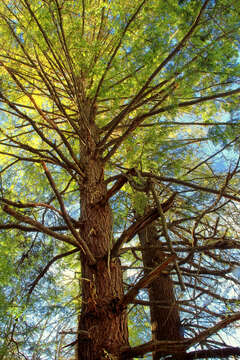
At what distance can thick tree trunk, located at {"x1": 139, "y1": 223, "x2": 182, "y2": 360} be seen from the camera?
3576mm

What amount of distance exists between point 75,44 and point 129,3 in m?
0.71

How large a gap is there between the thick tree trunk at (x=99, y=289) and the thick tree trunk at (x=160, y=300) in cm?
79

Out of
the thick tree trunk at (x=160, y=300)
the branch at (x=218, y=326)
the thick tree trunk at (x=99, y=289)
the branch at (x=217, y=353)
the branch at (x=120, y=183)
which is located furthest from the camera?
the thick tree trunk at (x=160, y=300)

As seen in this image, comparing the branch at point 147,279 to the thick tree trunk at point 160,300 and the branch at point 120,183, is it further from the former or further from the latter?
the thick tree trunk at point 160,300

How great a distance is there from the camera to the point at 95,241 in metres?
2.55

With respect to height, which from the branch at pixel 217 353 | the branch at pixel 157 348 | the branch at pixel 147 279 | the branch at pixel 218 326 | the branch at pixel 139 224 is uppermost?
the branch at pixel 139 224

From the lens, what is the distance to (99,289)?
2209mm

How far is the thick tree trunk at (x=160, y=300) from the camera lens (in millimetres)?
3576

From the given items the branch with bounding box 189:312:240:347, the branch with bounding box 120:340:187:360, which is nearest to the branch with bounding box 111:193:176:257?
the branch with bounding box 120:340:187:360

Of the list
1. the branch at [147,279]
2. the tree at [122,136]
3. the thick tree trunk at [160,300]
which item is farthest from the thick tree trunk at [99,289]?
the thick tree trunk at [160,300]

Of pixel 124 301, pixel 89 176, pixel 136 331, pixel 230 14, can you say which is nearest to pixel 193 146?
pixel 89 176

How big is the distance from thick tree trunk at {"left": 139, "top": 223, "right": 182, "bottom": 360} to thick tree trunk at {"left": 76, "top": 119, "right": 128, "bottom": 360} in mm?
792

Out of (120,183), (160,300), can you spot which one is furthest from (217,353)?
(160,300)

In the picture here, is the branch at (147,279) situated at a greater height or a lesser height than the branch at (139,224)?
lesser
